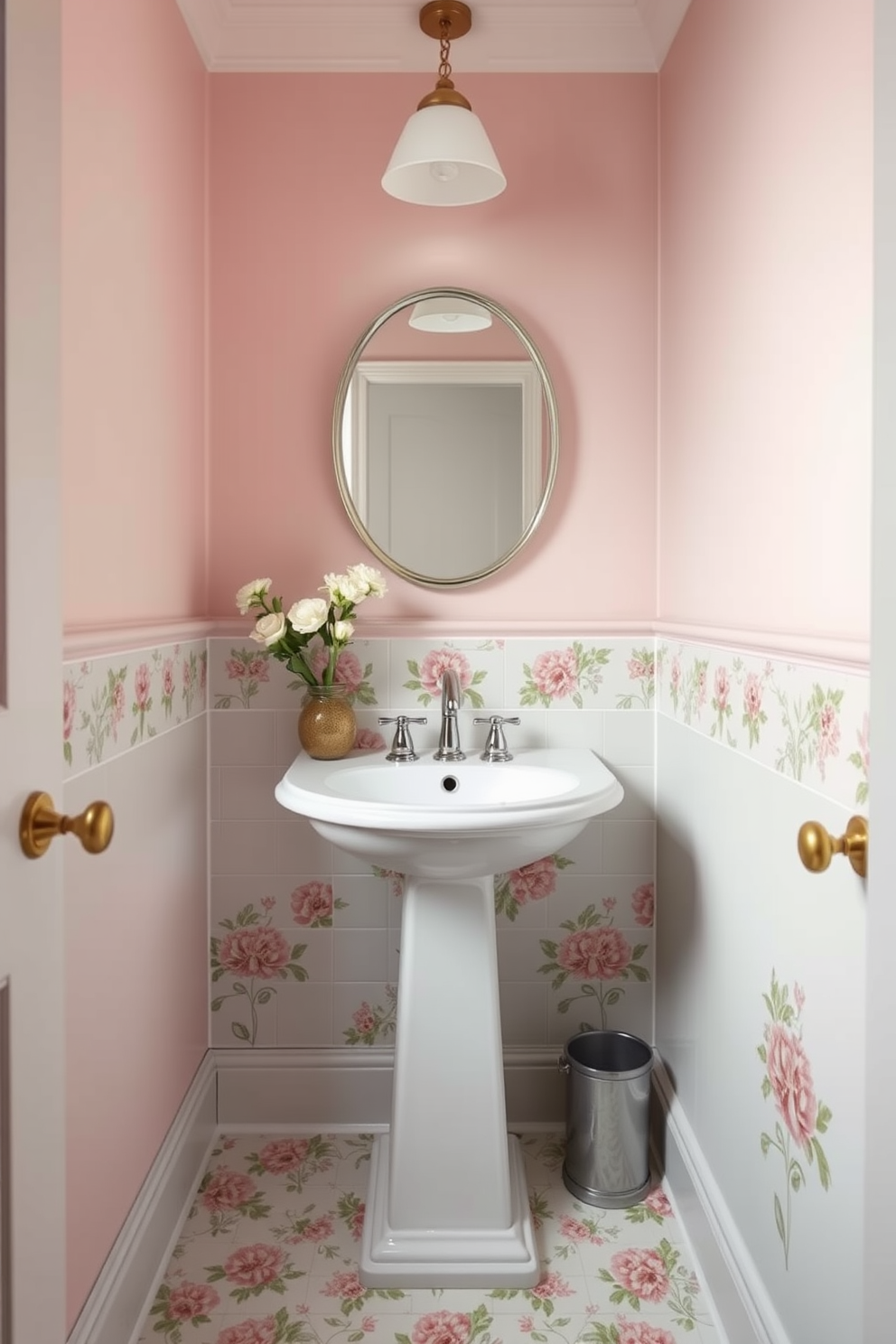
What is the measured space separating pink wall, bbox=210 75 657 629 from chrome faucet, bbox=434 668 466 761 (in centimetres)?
20

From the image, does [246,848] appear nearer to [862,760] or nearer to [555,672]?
[555,672]

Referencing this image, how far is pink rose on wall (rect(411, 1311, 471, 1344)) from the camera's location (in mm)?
1419

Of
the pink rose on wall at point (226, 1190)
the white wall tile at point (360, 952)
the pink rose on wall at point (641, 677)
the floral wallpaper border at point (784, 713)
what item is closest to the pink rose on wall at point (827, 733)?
the floral wallpaper border at point (784, 713)

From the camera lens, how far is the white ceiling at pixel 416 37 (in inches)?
73.6

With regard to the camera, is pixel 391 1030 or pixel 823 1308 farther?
pixel 391 1030

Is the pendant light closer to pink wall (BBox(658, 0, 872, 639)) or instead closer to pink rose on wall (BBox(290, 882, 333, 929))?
pink wall (BBox(658, 0, 872, 639))

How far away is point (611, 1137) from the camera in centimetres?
172

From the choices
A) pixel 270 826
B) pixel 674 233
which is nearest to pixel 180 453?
pixel 270 826

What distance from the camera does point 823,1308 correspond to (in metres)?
1.06

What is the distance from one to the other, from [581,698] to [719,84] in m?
1.13

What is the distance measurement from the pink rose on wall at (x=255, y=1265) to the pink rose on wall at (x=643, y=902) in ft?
3.03

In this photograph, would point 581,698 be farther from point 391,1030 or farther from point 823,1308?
point 823,1308

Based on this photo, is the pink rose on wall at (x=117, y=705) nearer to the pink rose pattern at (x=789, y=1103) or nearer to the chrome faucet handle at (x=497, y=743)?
the chrome faucet handle at (x=497, y=743)

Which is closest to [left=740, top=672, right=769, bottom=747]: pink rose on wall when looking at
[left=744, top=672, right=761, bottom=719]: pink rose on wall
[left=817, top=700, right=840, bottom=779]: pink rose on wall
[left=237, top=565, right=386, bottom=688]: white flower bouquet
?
[left=744, top=672, right=761, bottom=719]: pink rose on wall
